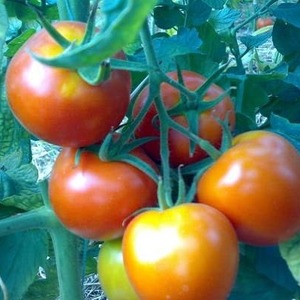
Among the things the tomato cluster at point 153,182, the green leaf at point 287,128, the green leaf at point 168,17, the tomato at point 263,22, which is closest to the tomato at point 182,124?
the tomato cluster at point 153,182

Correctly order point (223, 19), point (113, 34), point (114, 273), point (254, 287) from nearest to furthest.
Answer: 1. point (113, 34)
2. point (114, 273)
3. point (254, 287)
4. point (223, 19)

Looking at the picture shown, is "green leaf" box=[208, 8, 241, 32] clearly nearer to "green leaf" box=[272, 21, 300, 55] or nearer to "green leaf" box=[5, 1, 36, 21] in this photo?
"green leaf" box=[272, 21, 300, 55]

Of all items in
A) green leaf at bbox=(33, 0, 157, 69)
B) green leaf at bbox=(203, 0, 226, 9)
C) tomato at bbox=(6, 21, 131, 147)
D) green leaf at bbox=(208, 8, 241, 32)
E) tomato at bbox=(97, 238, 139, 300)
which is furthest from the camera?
green leaf at bbox=(208, 8, 241, 32)

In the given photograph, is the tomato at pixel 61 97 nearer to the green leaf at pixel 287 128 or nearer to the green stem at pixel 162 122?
the green stem at pixel 162 122

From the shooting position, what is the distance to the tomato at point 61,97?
439mm

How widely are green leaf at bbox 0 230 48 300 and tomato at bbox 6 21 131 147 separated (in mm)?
265

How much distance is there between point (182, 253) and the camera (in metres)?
0.45

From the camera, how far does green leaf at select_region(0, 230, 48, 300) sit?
708 mm

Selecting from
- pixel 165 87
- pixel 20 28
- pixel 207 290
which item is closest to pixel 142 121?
pixel 165 87

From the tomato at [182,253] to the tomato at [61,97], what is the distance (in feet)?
0.23

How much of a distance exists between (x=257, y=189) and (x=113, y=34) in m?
0.19

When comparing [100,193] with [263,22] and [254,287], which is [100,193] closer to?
[254,287]

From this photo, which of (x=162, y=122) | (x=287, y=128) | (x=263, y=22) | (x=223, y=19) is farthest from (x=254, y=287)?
(x=263, y=22)

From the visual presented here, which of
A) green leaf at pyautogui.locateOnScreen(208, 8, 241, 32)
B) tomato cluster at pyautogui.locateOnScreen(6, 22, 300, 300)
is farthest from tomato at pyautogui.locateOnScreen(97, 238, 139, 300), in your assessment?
green leaf at pyautogui.locateOnScreen(208, 8, 241, 32)
